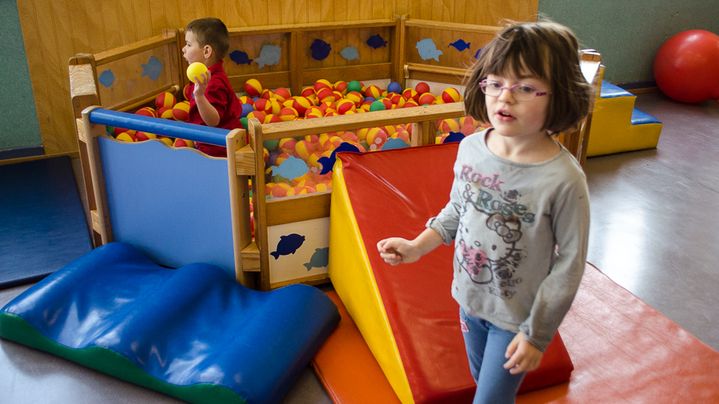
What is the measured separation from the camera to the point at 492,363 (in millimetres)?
1493

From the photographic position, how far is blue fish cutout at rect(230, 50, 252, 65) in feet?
13.5

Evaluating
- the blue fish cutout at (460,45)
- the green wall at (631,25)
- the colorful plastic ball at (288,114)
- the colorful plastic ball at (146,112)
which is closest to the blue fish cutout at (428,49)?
the blue fish cutout at (460,45)

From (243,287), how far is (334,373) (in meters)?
0.53

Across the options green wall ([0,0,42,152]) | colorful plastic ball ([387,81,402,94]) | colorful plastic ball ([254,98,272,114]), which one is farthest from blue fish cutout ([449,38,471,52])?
green wall ([0,0,42,152])

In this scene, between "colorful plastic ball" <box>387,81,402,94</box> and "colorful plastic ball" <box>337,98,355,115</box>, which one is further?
"colorful plastic ball" <box>387,81,402,94</box>

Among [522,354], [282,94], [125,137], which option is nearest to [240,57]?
[282,94]

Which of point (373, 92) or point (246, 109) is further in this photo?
point (373, 92)

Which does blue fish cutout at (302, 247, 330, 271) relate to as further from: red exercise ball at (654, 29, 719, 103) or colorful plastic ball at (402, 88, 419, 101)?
red exercise ball at (654, 29, 719, 103)

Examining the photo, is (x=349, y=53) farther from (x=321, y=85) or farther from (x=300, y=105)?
(x=300, y=105)

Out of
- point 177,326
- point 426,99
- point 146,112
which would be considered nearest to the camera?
point 177,326

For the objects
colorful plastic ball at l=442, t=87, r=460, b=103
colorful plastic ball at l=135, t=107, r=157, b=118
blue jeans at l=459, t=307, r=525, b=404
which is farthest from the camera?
colorful plastic ball at l=442, t=87, r=460, b=103

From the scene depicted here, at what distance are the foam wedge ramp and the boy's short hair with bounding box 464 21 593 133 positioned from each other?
3.98ft

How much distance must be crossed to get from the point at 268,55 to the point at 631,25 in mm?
3276

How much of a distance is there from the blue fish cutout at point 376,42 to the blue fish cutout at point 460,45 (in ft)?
1.63
